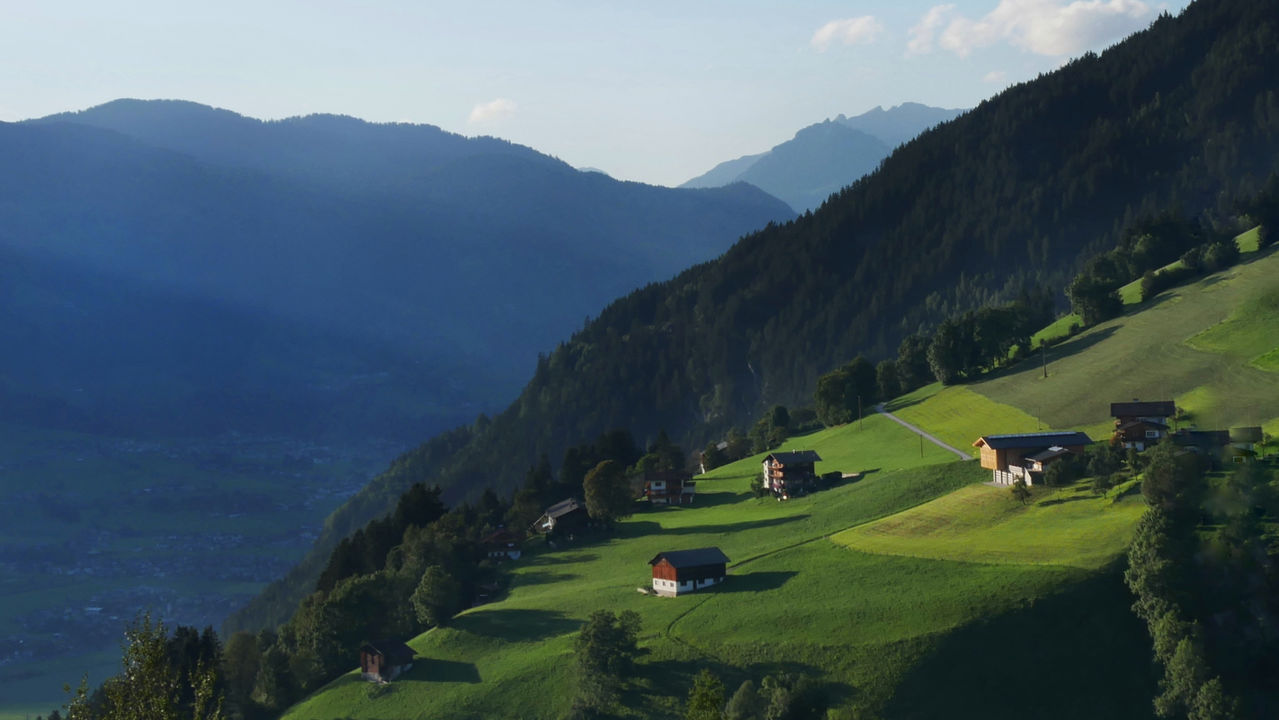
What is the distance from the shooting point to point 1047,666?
212 feet

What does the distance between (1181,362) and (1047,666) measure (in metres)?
59.2

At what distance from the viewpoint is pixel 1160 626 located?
64.1m

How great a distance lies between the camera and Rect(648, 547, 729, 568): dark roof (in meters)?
86.1

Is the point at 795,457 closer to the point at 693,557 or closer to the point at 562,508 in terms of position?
the point at 562,508

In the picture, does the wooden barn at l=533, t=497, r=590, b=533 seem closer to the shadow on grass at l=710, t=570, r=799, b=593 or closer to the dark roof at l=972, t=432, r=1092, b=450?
the shadow on grass at l=710, t=570, r=799, b=593

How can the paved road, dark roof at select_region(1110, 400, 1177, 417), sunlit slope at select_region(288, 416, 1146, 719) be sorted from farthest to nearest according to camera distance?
the paved road
dark roof at select_region(1110, 400, 1177, 417)
sunlit slope at select_region(288, 416, 1146, 719)

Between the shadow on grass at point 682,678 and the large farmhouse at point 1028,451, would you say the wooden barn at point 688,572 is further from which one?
the large farmhouse at point 1028,451

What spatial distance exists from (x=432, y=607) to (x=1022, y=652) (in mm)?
50568

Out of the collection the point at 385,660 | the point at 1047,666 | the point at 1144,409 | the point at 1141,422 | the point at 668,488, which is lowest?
the point at 1047,666

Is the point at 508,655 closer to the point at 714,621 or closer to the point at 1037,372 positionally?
the point at 714,621

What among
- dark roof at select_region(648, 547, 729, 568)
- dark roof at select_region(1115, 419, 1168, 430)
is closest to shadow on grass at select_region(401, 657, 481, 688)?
dark roof at select_region(648, 547, 729, 568)

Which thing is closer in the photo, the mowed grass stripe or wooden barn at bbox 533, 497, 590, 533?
the mowed grass stripe

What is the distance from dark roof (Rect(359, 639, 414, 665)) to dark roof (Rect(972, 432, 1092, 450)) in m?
50.7

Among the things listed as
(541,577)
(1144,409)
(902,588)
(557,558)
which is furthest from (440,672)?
(1144,409)
